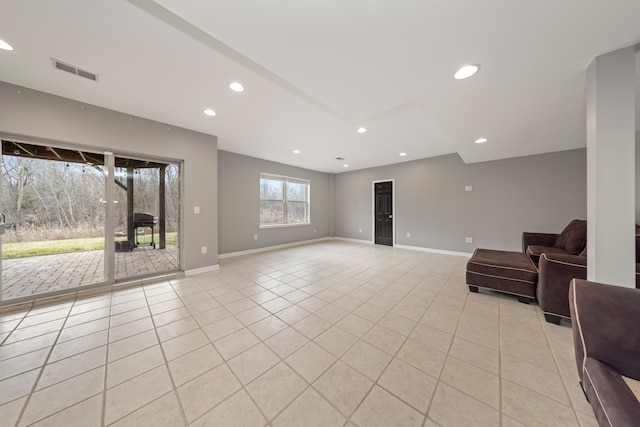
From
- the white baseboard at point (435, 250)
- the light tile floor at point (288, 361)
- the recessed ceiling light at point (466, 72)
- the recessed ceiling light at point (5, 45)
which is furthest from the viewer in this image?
the white baseboard at point (435, 250)

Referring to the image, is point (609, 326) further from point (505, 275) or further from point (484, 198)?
point (484, 198)

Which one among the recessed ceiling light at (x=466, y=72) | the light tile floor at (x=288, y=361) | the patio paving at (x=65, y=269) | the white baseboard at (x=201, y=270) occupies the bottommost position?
the light tile floor at (x=288, y=361)

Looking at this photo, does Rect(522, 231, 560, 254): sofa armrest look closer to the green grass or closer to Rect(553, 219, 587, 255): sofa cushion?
Rect(553, 219, 587, 255): sofa cushion

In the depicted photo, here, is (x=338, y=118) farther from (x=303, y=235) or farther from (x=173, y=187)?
(x=303, y=235)

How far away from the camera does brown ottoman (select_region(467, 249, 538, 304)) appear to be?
241cm

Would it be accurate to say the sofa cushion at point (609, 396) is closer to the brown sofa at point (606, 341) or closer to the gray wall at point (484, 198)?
the brown sofa at point (606, 341)

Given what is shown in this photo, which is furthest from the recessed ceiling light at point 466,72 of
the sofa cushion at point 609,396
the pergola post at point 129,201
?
the pergola post at point 129,201

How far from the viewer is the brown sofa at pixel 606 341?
90 cm

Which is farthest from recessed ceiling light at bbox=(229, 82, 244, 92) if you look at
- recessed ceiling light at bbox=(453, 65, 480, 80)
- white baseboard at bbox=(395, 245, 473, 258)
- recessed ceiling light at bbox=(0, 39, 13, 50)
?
white baseboard at bbox=(395, 245, 473, 258)

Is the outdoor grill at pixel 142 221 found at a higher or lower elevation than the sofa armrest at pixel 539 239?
higher

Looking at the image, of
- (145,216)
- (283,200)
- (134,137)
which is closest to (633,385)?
(134,137)

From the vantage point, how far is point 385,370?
144 centimetres

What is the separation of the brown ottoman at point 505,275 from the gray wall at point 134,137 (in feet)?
13.9

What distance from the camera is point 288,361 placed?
1522mm
